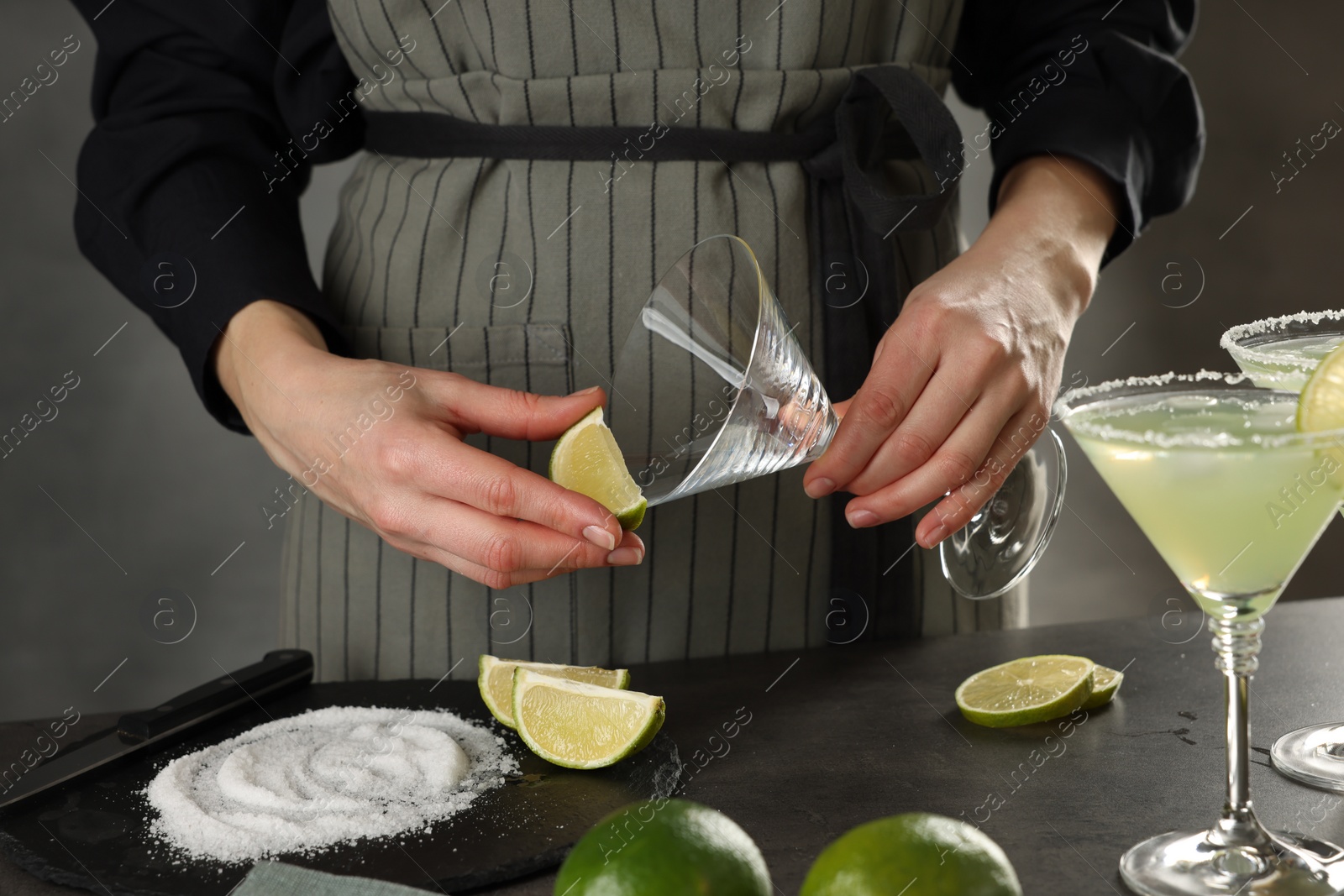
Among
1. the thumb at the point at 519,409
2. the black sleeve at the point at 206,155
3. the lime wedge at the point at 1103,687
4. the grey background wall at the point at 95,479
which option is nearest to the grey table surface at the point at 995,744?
the lime wedge at the point at 1103,687

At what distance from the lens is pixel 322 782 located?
957 mm

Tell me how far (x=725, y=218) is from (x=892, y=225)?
0.59 feet

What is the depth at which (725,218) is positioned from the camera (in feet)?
4.20

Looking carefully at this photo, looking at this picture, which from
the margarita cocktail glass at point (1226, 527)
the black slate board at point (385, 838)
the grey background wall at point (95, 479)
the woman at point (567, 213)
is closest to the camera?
the margarita cocktail glass at point (1226, 527)

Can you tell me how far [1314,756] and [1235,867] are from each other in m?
0.23

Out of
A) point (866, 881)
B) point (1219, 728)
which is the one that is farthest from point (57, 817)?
point (1219, 728)

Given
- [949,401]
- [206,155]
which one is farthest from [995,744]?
[206,155]

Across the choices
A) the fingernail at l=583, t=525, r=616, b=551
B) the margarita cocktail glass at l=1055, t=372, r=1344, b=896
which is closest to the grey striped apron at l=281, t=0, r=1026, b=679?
the fingernail at l=583, t=525, r=616, b=551

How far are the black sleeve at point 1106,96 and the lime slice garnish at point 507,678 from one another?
69cm

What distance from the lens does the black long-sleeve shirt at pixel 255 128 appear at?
4.19 ft

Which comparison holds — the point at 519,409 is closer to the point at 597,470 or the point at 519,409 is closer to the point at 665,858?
the point at 597,470

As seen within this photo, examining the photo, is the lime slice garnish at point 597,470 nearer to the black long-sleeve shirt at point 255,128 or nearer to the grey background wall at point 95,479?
the black long-sleeve shirt at point 255,128

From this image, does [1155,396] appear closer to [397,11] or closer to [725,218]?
[725,218]

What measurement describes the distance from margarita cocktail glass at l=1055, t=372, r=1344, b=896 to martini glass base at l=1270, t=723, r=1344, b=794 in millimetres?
112
